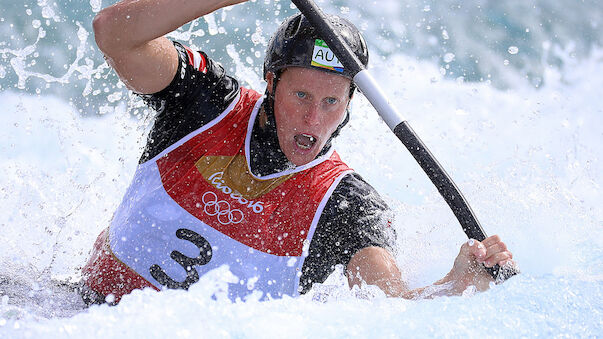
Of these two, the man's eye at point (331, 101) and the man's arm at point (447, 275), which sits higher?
the man's eye at point (331, 101)

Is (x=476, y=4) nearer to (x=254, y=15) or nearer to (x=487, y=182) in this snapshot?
(x=254, y=15)

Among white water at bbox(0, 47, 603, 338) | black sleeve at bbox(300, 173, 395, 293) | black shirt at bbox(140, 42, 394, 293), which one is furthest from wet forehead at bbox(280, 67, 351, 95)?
white water at bbox(0, 47, 603, 338)

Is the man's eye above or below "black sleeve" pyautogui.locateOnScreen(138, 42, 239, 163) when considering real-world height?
below

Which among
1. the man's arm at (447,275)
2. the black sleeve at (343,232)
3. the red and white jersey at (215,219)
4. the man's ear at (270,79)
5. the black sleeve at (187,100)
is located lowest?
the man's arm at (447,275)

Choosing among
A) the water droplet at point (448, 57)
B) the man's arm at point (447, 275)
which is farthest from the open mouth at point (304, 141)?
the water droplet at point (448, 57)

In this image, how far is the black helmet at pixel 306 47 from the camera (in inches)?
93.6

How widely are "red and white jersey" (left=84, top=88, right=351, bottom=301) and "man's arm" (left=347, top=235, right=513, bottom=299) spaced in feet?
0.70

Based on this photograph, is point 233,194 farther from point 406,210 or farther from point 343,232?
point 406,210

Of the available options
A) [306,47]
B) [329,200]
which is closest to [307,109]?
[306,47]

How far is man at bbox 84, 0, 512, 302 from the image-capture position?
2.41 m

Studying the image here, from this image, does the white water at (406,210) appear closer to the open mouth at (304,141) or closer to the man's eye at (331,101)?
the open mouth at (304,141)

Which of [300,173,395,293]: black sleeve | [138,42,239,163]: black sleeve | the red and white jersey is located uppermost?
[138,42,239,163]: black sleeve

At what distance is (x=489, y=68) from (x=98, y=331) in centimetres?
570

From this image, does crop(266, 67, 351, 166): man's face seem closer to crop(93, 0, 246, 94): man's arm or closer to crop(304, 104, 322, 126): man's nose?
crop(304, 104, 322, 126): man's nose
